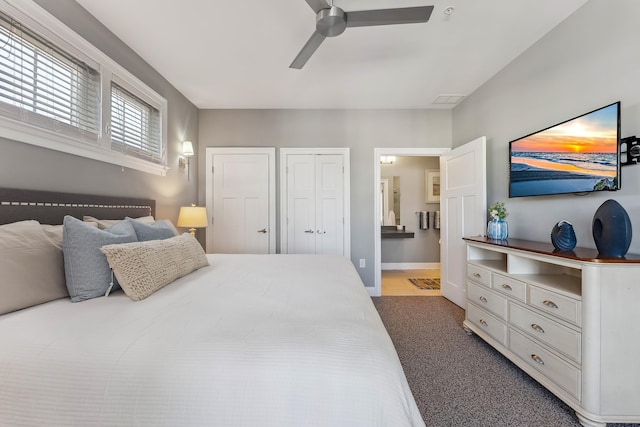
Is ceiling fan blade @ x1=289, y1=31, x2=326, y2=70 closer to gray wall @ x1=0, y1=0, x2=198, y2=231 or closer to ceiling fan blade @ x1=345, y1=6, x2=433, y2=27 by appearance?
ceiling fan blade @ x1=345, y1=6, x2=433, y2=27

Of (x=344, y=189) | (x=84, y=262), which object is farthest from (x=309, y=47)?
(x=344, y=189)

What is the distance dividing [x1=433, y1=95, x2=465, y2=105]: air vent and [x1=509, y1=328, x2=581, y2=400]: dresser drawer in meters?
2.71

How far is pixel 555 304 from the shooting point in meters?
1.58

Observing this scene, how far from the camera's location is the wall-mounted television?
162cm

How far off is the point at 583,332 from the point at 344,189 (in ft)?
8.93

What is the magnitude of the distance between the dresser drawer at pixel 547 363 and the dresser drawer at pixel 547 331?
0.06 m

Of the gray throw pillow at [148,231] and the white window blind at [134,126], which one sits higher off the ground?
the white window blind at [134,126]

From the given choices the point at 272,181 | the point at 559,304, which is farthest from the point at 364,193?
the point at 559,304

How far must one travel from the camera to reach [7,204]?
139 cm

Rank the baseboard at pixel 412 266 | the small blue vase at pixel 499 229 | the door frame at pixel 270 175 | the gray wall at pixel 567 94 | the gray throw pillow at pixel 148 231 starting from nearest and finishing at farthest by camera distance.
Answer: the gray wall at pixel 567 94 → the gray throw pillow at pixel 148 231 → the small blue vase at pixel 499 229 → the door frame at pixel 270 175 → the baseboard at pixel 412 266

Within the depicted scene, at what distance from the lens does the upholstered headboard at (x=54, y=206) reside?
140 centimetres

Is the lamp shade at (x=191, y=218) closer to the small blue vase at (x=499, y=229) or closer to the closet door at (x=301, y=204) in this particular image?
the closet door at (x=301, y=204)

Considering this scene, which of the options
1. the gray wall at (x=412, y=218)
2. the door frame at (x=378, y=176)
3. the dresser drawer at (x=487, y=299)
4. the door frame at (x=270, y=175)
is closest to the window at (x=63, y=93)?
the door frame at (x=270, y=175)

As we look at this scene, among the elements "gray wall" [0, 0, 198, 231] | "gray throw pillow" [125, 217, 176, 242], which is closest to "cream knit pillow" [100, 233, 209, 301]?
"gray throw pillow" [125, 217, 176, 242]
